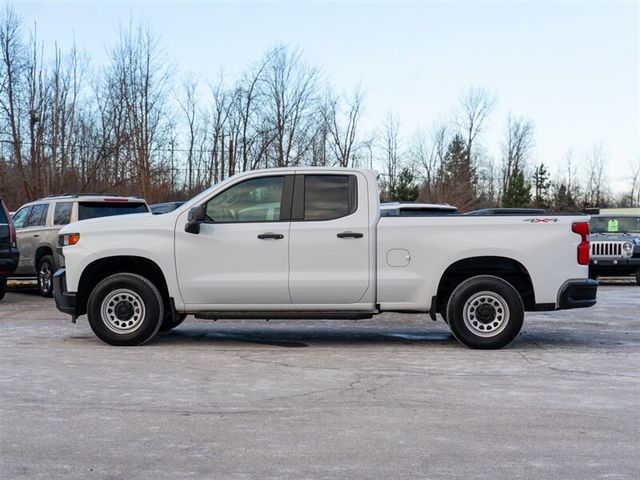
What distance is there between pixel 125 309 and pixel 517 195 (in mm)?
62206

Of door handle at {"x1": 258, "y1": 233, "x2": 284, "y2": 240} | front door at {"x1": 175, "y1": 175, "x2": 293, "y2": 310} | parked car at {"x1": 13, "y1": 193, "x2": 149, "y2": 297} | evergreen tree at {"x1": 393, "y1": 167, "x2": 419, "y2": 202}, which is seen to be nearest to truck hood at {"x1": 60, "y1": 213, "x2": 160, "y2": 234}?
front door at {"x1": 175, "y1": 175, "x2": 293, "y2": 310}

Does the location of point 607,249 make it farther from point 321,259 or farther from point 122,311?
point 122,311

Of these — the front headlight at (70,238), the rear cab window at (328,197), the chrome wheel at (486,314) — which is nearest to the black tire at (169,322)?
the front headlight at (70,238)

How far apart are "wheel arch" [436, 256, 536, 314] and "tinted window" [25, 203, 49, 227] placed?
9323 millimetres

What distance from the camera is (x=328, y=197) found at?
920 centimetres

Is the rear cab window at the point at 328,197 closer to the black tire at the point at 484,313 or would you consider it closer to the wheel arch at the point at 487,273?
the wheel arch at the point at 487,273

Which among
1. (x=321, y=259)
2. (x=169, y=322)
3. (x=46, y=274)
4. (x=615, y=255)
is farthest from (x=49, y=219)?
(x=615, y=255)

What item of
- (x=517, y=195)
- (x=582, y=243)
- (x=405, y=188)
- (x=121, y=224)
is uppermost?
(x=517, y=195)

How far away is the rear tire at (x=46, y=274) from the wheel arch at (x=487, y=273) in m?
9.18

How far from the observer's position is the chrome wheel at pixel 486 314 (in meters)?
9.01

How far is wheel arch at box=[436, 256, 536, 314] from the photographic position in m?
9.08

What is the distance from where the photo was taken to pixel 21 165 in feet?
107

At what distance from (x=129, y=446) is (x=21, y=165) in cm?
2959

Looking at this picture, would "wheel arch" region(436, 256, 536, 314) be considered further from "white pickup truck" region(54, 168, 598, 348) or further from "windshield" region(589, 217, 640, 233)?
"windshield" region(589, 217, 640, 233)
